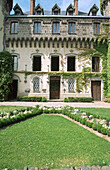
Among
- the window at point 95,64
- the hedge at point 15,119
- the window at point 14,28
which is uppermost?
the window at point 14,28

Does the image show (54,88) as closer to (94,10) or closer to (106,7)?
(94,10)

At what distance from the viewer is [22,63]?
14672 mm

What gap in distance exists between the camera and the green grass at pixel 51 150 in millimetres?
2094

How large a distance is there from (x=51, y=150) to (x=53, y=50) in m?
13.6

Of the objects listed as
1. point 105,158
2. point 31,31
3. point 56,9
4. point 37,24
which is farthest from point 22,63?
point 105,158

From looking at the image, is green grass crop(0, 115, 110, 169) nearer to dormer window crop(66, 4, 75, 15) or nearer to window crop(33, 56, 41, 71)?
window crop(33, 56, 41, 71)

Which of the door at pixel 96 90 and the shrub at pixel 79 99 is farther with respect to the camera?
the door at pixel 96 90

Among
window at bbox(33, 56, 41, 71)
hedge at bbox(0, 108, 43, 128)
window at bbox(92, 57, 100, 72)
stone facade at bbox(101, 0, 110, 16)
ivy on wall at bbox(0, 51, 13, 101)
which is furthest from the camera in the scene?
window at bbox(33, 56, 41, 71)

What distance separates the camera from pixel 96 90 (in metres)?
14.6

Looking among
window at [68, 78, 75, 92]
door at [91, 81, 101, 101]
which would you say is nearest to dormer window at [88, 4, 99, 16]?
door at [91, 81, 101, 101]

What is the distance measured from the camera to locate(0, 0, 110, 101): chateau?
1433 cm

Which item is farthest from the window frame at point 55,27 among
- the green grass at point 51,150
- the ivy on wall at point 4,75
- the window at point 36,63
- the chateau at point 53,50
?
the green grass at point 51,150

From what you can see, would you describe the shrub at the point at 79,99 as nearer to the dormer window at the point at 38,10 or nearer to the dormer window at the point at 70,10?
the dormer window at the point at 70,10

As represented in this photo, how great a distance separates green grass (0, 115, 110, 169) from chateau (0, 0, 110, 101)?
10902 mm
